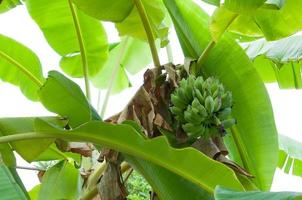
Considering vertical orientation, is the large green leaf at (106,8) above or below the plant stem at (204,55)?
above

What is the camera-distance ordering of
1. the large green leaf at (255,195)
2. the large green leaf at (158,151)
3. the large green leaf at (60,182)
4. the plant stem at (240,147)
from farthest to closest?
the large green leaf at (60,182) → the plant stem at (240,147) → the large green leaf at (158,151) → the large green leaf at (255,195)

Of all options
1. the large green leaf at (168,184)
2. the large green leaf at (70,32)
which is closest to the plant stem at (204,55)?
the large green leaf at (168,184)

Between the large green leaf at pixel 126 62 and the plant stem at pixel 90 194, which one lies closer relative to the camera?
the plant stem at pixel 90 194


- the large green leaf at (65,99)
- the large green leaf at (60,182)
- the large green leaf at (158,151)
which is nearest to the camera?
the large green leaf at (158,151)

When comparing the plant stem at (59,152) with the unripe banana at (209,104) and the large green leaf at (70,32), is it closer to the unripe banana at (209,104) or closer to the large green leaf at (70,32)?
the large green leaf at (70,32)

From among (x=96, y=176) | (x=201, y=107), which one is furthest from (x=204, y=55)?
(x=96, y=176)

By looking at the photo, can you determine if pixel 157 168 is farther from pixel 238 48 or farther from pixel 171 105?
pixel 238 48

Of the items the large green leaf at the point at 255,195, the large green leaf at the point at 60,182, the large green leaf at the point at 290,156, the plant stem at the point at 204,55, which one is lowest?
the large green leaf at the point at 290,156

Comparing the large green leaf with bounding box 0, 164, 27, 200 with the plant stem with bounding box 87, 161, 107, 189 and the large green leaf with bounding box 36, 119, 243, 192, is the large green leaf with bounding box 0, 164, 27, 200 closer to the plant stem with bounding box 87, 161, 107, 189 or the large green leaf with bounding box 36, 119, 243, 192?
the large green leaf with bounding box 36, 119, 243, 192

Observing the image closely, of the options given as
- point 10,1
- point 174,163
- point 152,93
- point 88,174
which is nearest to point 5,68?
point 10,1

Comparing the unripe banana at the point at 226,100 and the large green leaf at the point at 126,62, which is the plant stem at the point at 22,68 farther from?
the unripe banana at the point at 226,100
